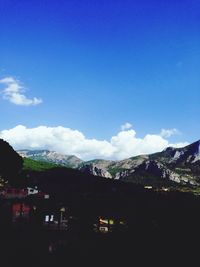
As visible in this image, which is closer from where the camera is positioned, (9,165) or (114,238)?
(114,238)

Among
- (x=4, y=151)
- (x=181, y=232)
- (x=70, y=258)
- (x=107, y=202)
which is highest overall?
(x=4, y=151)

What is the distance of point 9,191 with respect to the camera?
150 ft

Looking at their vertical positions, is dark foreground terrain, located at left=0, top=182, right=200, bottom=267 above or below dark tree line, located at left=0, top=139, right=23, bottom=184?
below

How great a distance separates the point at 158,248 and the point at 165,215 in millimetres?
1694

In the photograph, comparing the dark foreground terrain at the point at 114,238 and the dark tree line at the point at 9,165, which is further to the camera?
the dark tree line at the point at 9,165

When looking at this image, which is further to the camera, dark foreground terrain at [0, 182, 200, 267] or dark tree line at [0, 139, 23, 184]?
dark tree line at [0, 139, 23, 184]

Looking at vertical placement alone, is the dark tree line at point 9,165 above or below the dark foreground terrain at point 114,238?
above

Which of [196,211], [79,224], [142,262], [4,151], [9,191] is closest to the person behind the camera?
[142,262]

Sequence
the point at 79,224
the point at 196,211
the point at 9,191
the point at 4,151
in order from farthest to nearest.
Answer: the point at 4,151 → the point at 9,191 → the point at 79,224 → the point at 196,211

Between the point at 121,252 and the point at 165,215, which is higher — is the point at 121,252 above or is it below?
below

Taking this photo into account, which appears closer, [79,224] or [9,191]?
[79,224]

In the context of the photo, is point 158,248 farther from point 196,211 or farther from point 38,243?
point 38,243

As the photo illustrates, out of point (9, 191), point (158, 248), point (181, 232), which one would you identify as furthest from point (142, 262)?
point (9, 191)

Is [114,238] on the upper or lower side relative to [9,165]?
lower
